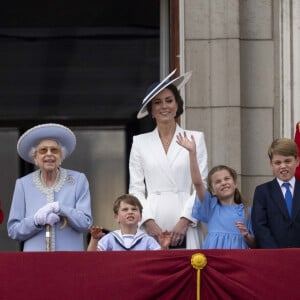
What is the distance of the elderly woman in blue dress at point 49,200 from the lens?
9.98 metres

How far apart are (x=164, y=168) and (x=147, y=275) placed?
141 centimetres

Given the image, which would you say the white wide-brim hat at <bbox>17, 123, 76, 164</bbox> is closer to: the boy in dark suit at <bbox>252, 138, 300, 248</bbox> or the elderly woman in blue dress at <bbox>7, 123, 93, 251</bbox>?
the elderly woman in blue dress at <bbox>7, 123, 93, 251</bbox>

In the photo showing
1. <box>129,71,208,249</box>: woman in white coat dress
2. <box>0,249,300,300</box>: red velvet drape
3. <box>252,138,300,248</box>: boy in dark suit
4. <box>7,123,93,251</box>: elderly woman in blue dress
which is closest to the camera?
<box>0,249,300,300</box>: red velvet drape

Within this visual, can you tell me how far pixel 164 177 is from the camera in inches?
419

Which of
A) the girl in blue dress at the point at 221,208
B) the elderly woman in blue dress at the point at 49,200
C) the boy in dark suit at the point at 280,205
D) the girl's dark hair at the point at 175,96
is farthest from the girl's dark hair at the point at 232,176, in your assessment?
the elderly woman in blue dress at the point at 49,200

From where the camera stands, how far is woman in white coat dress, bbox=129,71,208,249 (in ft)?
34.5

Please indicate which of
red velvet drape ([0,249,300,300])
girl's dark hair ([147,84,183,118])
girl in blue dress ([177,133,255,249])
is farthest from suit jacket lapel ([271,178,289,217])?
girl's dark hair ([147,84,183,118])

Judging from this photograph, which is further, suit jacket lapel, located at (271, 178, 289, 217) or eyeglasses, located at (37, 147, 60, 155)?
eyeglasses, located at (37, 147, 60, 155)

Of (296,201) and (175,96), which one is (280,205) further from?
(175,96)

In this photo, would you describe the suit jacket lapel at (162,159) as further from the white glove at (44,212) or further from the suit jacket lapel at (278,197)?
the white glove at (44,212)

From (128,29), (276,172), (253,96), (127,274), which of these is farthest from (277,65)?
(127,274)

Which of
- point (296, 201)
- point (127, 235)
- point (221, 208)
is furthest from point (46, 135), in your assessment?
point (296, 201)

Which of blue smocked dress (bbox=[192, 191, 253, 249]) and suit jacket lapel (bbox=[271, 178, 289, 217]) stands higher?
suit jacket lapel (bbox=[271, 178, 289, 217])

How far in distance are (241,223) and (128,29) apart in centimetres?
405
